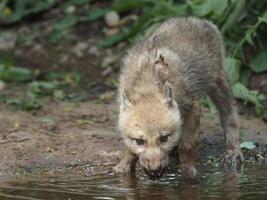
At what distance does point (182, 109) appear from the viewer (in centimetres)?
780

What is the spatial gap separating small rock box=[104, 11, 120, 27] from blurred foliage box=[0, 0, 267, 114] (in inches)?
3.7

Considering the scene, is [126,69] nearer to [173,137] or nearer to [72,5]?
[173,137]

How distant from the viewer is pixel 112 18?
42.1 feet

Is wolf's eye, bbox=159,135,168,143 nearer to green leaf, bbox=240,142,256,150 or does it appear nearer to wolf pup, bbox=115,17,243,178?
wolf pup, bbox=115,17,243,178

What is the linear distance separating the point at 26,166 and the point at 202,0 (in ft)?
13.6

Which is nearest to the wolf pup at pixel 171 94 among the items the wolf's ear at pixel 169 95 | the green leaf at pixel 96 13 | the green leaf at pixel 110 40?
the wolf's ear at pixel 169 95

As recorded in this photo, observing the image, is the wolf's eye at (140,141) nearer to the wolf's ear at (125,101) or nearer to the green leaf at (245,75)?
the wolf's ear at (125,101)

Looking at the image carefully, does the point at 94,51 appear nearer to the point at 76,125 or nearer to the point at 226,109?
the point at 76,125

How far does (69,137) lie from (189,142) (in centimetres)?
173

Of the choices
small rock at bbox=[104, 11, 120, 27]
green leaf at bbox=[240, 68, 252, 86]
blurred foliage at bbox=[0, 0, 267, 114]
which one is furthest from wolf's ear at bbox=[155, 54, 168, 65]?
small rock at bbox=[104, 11, 120, 27]

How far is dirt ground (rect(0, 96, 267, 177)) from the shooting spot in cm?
818

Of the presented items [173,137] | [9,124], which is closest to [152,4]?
[9,124]

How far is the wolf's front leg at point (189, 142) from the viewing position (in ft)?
25.6

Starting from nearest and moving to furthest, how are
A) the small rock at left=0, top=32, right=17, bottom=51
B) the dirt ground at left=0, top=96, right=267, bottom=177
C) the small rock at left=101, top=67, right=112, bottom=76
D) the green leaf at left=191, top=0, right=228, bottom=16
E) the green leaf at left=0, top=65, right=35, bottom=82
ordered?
the dirt ground at left=0, top=96, right=267, bottom=177 < the green leaf at left=191, top=0, right=228, bottom=16 < the green leaf at left=0, top=65, right=35, bottom=82 < the small rock at left=101, top=67, right=112, bottom=76 < the small rock at left=0, top=32, right=17, bottom=51
